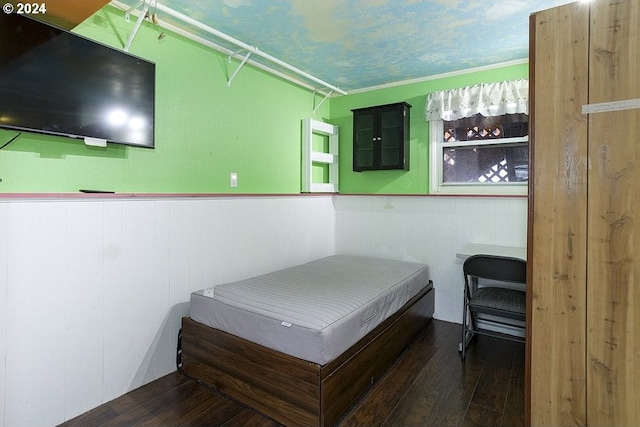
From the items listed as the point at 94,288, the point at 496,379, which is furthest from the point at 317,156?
the point at 496,379

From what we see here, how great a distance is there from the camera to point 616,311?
1218 millimetres

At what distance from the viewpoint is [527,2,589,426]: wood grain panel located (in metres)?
1.28

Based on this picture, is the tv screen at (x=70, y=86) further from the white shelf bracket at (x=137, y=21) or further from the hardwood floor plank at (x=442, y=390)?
the hardwood floor plank at (x=442, y=390)

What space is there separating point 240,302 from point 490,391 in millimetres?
1685

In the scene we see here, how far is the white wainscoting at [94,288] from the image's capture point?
5.46 feet

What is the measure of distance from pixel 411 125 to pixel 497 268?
1.82 meters

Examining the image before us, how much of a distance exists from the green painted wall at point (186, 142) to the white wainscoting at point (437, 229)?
93cm

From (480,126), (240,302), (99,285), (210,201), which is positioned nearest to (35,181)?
(99,285)

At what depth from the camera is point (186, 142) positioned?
8.19 ft

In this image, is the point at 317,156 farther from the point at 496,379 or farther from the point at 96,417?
the point at 96,417

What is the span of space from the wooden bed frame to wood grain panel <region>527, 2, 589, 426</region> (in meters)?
0.89

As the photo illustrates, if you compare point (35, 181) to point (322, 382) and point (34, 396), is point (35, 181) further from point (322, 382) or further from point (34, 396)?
point (322, 382)

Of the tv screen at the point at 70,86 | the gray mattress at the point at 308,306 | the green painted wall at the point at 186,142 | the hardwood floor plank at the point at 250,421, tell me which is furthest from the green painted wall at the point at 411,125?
the hardwood floor plank at the point at 250,421

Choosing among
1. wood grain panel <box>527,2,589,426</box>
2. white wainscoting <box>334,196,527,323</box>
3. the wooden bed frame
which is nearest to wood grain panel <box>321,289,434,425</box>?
the wooden bed frame
